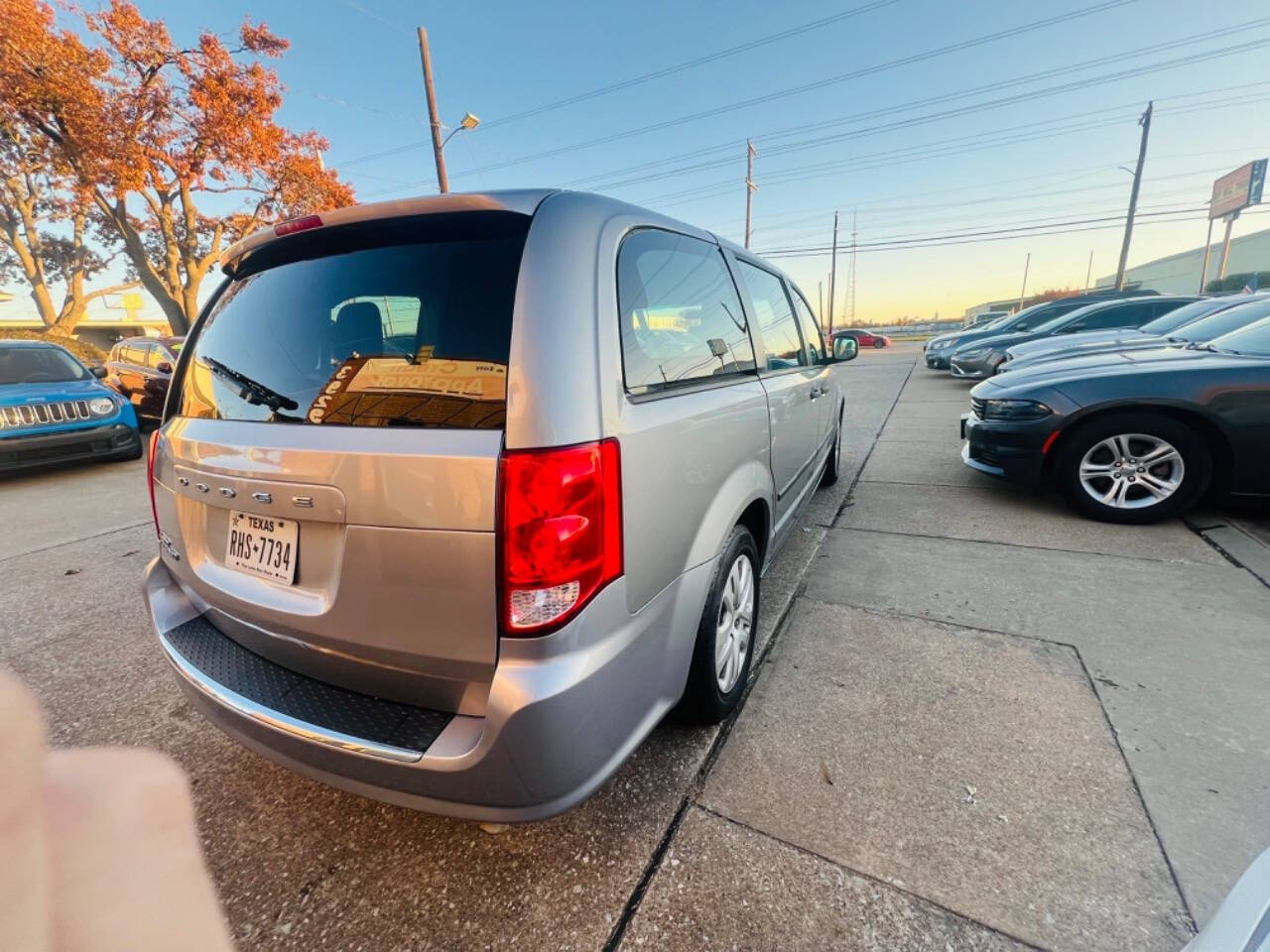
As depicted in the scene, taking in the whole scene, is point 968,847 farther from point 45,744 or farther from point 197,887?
point 45,744

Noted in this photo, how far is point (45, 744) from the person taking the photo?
55 centimetres

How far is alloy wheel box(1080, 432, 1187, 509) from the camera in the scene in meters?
3.62

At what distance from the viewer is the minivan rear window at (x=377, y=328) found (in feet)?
4.23

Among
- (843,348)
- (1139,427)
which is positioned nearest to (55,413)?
(843,348)

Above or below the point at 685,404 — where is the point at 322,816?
below

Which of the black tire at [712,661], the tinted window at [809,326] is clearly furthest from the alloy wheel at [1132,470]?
the black tire at [712,661]

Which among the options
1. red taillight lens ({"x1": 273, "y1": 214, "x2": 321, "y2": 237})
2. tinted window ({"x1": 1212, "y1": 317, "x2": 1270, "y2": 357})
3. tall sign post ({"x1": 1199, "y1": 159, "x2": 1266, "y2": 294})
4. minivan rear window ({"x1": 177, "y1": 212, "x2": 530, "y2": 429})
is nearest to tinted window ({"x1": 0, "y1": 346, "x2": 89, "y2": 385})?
minivan rear window ({"x1": 177, "y1": 212, "x2": 530, "y2": 429})

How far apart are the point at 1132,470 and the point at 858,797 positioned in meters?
3.47

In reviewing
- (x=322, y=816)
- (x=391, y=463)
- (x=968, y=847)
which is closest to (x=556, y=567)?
(x=391, y=463)

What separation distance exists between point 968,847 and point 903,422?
734 centimetres

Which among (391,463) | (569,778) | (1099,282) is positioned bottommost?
(569,778)

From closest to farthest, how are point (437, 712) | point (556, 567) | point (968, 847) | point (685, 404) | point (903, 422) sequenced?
point (556, 567) < point (437, 712) < point (968, 847) < point (685, 404) < point (903, 422)

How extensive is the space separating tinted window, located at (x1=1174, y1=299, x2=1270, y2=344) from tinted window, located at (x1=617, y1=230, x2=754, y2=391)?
5131 mm

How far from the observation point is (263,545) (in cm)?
148
